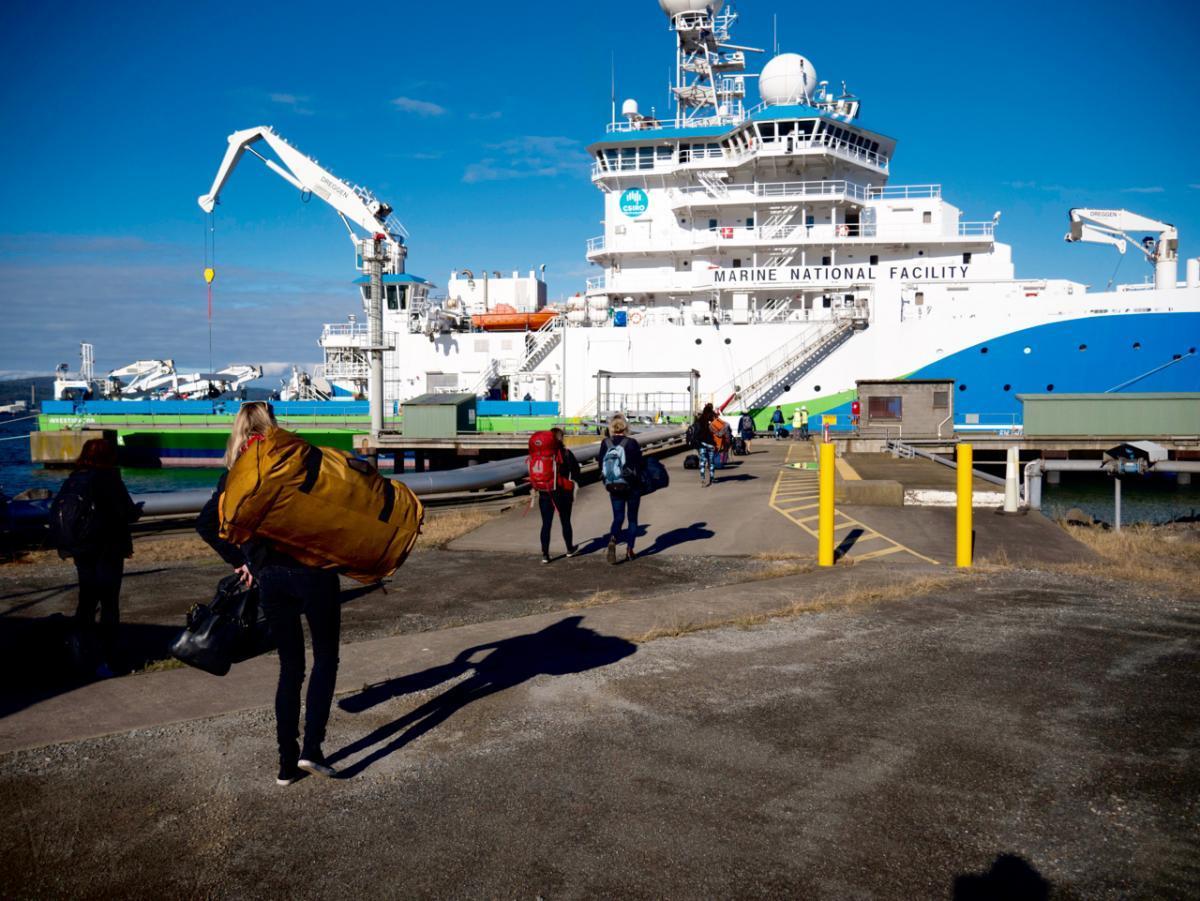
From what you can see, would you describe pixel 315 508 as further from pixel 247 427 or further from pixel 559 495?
pixel 559 495

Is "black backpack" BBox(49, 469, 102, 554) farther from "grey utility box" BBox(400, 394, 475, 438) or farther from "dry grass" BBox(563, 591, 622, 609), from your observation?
"grey utility box" BBox(400, 394, 475, 438)

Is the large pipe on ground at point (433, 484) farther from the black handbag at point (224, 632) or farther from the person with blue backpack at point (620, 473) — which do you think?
the black handbag at point (224, 632)

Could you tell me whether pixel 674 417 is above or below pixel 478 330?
below

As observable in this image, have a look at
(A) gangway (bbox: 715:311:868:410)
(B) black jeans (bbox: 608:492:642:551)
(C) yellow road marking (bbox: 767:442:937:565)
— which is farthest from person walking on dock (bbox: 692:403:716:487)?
A: (A) gangway (bbox: 715:311:868:410)

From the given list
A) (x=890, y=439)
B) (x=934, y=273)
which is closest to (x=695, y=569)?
(x=890, y=439)

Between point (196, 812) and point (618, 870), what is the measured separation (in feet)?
6.27

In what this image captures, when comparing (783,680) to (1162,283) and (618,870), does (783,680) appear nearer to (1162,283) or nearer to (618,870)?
(618,870)

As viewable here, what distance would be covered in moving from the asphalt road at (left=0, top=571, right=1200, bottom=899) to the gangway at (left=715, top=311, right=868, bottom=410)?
88.9 ft

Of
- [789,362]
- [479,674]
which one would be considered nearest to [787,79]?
[789,362]

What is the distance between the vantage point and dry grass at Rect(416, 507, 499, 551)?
38.0 ft

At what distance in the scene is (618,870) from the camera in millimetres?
3344

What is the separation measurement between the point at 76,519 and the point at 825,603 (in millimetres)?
5754

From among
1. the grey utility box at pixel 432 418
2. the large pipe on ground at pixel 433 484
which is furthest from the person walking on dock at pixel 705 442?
the grey utility box at pixel 432 418

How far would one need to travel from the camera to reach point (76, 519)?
573 centimetres
